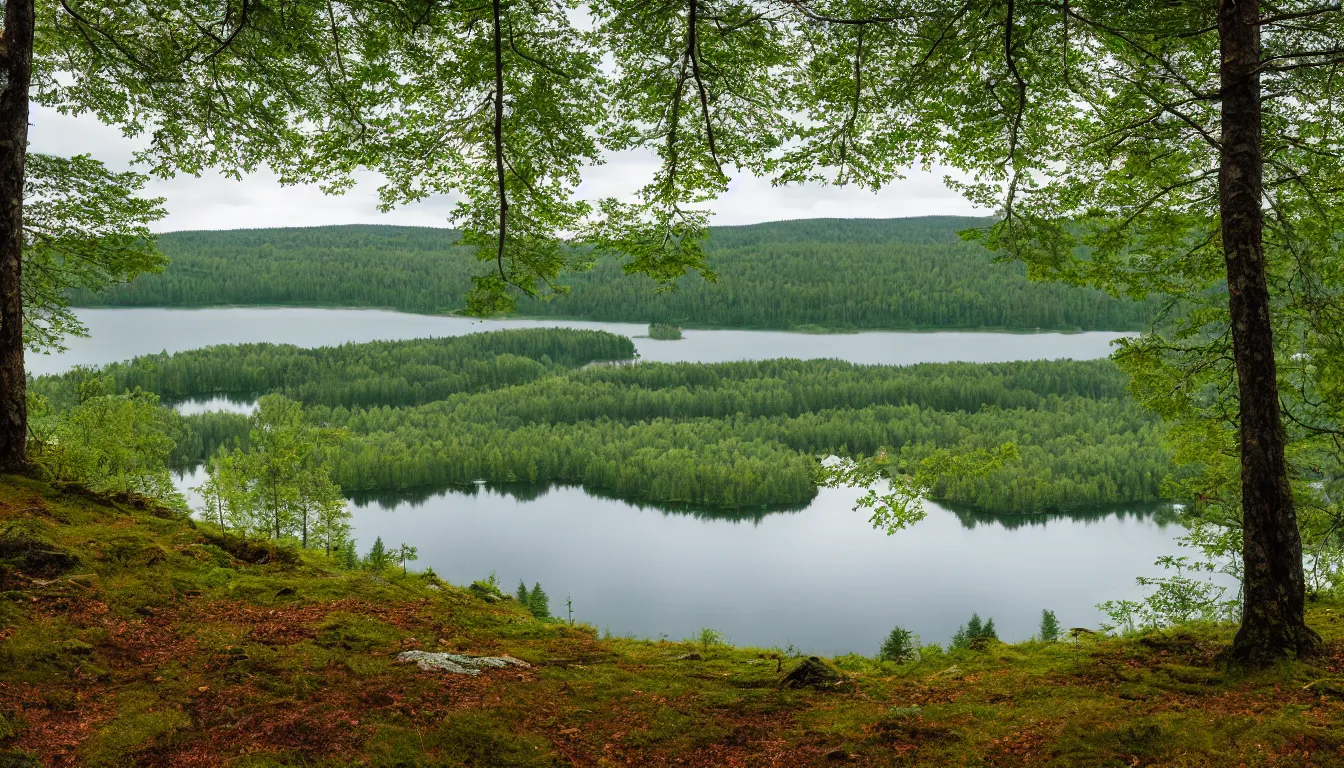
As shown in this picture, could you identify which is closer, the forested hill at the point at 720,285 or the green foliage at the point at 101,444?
the green foliage at the point at 101,444

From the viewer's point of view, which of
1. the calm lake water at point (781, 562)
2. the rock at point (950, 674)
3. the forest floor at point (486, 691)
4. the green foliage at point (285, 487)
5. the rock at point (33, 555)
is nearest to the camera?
the forest floor at point (486, 691)

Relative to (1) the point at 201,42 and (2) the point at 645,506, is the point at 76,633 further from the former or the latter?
(2) the point at 645,506

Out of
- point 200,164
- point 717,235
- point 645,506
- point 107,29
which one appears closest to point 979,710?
point 200,164

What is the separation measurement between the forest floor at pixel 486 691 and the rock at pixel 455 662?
142 mm

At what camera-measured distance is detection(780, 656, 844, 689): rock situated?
23.8 feet

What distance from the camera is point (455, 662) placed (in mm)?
6848

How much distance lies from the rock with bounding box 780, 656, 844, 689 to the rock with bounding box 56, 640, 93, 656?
5274 millimetres

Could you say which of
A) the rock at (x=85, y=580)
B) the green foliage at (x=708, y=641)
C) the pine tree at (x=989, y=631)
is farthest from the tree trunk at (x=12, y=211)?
the pine tree at (x=989, y=631)

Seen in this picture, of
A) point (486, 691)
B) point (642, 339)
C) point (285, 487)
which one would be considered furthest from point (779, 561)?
point (642, 339)

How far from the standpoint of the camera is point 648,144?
10.3m

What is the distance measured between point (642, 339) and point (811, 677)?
505 ft

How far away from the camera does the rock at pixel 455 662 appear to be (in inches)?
263

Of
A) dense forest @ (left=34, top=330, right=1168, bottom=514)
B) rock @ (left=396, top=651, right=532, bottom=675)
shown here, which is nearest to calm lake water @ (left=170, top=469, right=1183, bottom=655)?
dense forest @ (left=34, top=330, right=1168, bottom=514)

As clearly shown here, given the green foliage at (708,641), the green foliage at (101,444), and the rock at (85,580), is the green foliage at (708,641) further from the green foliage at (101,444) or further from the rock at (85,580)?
the green foliage at (101,444)
